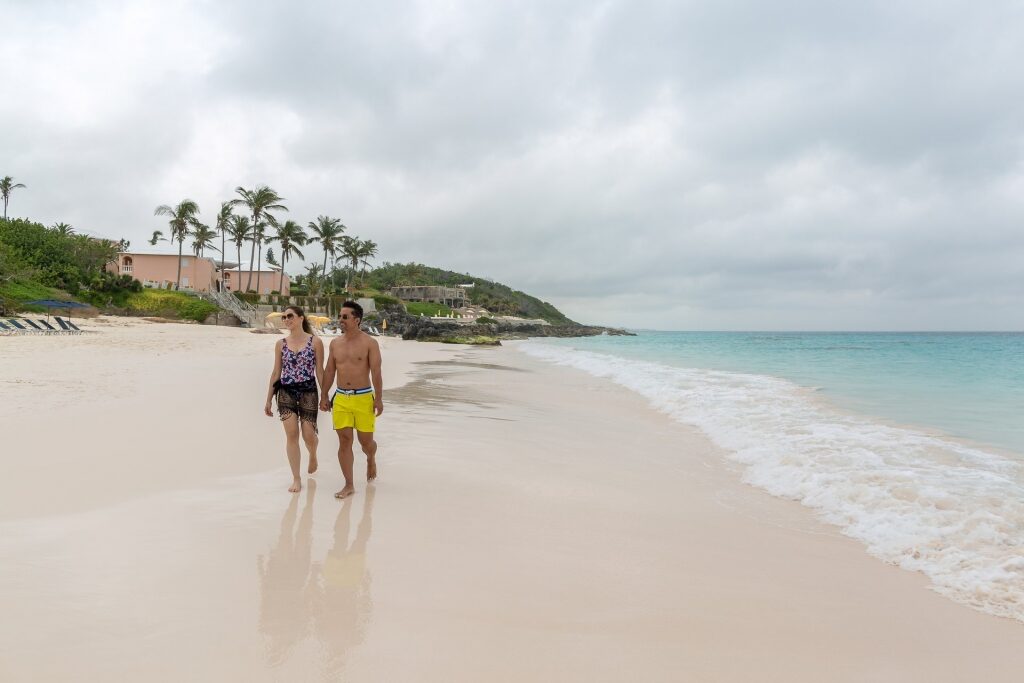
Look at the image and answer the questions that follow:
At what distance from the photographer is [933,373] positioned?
26.0 metres

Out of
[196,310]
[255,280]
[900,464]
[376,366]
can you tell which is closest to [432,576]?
[376,366]

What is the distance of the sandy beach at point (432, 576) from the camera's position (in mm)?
2775

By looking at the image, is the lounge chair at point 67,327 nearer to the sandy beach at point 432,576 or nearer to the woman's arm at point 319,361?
the sandy beach at point 432,576

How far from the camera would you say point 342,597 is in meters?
3.29

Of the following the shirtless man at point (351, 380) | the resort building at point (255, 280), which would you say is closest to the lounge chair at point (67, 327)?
the shirtless man at point (351, 380)

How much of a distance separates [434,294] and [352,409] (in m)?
103

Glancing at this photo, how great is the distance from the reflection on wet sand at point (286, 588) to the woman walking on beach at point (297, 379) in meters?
1.16

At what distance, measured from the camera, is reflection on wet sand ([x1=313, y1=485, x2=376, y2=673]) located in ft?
9.30

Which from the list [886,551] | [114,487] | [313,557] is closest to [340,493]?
[313,557]

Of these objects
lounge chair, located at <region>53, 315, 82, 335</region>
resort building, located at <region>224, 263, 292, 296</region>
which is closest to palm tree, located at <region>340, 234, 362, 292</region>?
resort building, located at <region>224, 263, 292, 296</region>

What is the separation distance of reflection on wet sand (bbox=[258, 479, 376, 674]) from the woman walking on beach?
1214 millimetres

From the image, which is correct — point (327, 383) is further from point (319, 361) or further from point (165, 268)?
point (165, 268)

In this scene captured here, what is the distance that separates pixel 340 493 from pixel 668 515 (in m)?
3.05

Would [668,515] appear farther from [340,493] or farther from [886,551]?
[340,493]
